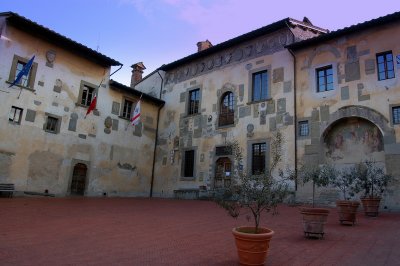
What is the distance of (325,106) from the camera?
1453cm

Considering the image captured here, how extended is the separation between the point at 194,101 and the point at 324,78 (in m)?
8.58

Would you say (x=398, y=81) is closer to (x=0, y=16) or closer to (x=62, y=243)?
(x=62, y=243)

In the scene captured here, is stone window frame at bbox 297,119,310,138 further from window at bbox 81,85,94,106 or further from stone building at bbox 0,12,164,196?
→ window at bbox 81,85,94,106

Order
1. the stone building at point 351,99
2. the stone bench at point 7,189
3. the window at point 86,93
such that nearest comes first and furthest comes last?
the stone building at point 351,99 < the stone bench at point 7,189 < the window at point 86,93

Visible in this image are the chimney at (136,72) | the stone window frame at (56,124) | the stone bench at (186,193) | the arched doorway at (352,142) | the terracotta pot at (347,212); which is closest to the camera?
the terracotta pot at (347,212)

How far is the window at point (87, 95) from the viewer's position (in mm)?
17781

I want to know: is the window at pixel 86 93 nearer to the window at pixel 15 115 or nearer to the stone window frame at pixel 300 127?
the window at pixel 15 115

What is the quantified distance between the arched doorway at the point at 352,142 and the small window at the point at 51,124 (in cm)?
1359

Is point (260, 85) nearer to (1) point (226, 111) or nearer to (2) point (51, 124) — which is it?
(1) point (226, 111)

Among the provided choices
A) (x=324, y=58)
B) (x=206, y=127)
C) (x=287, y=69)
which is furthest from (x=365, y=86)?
(x=206, y=127)

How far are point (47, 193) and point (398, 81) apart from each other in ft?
→ 54.8

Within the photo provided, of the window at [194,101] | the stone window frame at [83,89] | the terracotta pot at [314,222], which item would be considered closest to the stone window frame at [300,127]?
the window at [194,101]

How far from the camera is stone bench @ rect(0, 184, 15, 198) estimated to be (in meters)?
13.4

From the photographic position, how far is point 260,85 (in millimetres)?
17406
